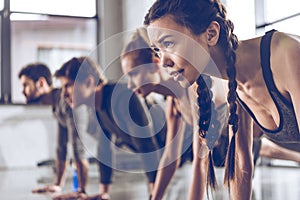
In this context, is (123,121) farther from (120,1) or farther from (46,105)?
(120,1)

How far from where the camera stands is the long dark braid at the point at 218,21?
192cm

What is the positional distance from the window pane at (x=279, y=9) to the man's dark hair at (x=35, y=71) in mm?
1055

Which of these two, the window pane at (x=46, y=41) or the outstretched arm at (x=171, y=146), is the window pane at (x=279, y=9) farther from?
the window pane at (x=46, y=41)

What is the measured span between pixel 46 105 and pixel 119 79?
14.7 inches

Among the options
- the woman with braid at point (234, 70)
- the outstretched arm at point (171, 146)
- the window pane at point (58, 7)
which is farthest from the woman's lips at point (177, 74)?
the window pane at point (58, 7)

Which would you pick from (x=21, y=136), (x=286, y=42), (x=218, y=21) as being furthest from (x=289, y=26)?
(x=21, y=136)

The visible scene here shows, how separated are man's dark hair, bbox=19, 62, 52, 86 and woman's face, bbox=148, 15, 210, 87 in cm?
53

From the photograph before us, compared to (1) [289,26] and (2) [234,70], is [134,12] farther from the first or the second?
(1) [289,26]

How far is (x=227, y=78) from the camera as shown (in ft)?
6.36

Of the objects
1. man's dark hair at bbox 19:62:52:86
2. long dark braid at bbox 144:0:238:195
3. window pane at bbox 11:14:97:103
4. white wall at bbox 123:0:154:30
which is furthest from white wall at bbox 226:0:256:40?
man's dark hair at bbox 19:62:52:86

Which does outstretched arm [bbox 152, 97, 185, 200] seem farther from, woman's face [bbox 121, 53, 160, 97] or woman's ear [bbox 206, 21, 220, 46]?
woman's ear [bbox 206, 21, 220, 46]

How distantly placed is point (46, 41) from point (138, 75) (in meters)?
0.47

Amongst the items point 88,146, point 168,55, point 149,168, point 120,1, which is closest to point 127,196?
point 149,168

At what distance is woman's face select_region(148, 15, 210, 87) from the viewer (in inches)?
78.5
